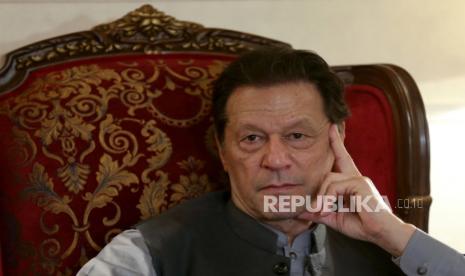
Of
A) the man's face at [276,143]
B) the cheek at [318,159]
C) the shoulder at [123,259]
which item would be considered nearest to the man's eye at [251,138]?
the man's face at [276,143]

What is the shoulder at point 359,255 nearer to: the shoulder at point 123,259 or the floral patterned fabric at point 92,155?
the floral patterned fabric at point 92,155

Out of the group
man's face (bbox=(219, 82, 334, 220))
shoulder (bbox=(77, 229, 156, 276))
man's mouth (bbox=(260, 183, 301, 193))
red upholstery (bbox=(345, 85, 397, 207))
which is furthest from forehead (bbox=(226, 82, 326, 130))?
shoulder (bbox=(77, 229, 156, 276))

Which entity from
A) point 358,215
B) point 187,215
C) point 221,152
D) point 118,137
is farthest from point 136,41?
point 358,215

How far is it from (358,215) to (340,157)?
0.13 metres

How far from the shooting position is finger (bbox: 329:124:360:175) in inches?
46.1

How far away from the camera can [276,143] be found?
110 cm

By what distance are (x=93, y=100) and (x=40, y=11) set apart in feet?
1.44

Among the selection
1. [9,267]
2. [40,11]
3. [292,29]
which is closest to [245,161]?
[9,267]

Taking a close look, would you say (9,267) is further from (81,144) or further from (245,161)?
(245,161)

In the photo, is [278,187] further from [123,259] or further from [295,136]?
[123,259]

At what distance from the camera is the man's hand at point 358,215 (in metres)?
1.10

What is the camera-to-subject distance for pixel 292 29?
1.70 meters

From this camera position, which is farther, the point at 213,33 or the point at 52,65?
the point at 213,33
